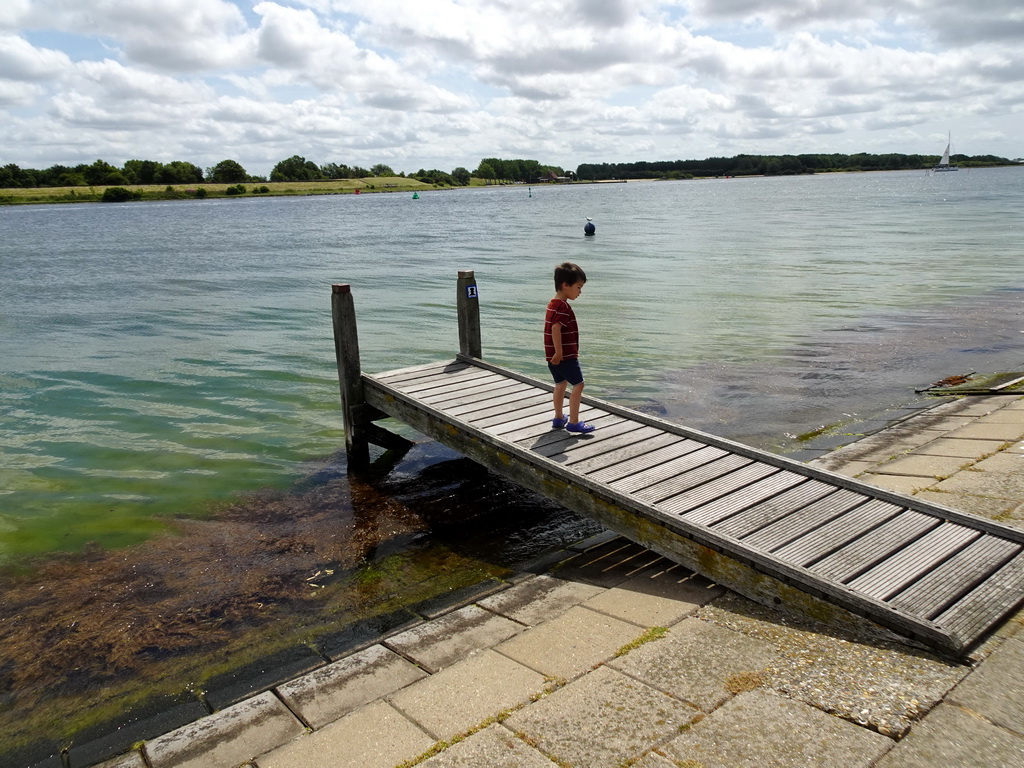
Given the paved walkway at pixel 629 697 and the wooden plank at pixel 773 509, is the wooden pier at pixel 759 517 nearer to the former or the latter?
the wooden plank at pixel 773 509

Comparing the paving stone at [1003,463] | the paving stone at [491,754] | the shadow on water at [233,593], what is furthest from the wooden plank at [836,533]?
the shadow on water at [233,593]

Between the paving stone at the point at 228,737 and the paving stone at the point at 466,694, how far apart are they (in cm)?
63

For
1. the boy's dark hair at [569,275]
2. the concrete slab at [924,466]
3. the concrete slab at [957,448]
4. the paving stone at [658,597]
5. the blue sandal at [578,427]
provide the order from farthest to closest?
the concrete slab at [957,448], the blue sandal at [578,427], the concrete slab at [924,466], the boy's dark hair at [569,275], the paving stone at [658,597]

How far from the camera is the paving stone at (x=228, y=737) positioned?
377cm

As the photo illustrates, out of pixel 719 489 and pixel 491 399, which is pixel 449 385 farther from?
pixel 719 489

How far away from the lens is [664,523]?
17.5 feet

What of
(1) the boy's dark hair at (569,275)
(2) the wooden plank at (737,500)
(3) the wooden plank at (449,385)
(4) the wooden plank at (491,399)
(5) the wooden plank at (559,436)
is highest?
(1) the boy's dark hair at (569,275)

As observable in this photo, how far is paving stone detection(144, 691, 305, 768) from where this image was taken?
12.4ft

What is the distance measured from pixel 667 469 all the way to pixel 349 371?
4.47 meters

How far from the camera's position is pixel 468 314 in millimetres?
9680

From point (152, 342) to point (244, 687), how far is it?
15.3 metres

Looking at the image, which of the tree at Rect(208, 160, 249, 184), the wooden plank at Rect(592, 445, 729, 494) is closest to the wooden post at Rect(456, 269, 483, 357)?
the wooden plank at Rect(592, 445, 729, 494)

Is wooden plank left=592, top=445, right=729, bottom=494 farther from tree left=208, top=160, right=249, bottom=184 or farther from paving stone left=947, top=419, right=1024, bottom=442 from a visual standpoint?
tree left=208, top=160, right=249, bottom=184

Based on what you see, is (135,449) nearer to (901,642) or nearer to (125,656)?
(125,656)
